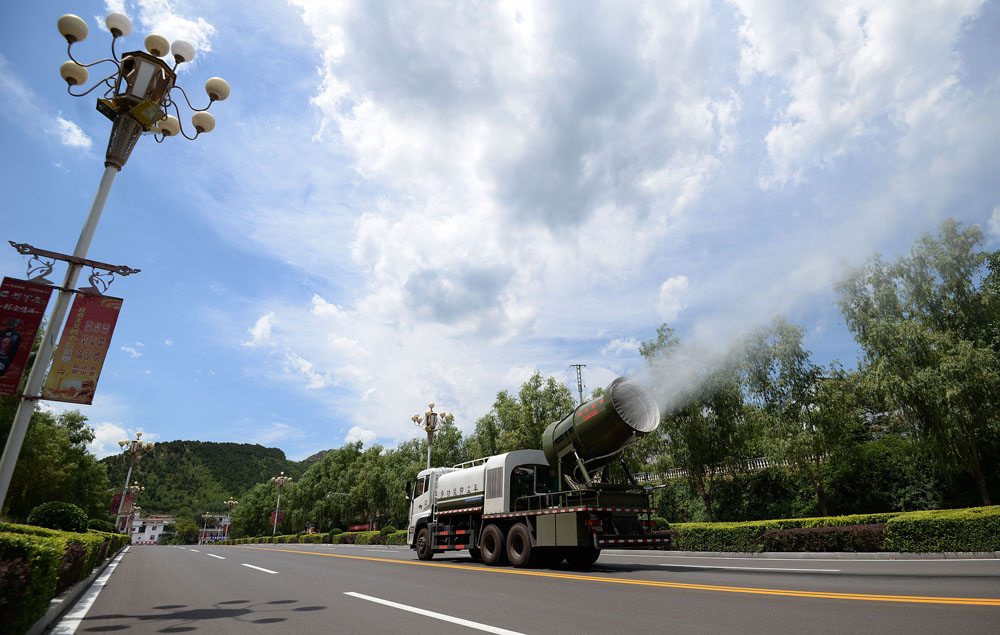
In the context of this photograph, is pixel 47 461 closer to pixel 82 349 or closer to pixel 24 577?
pixel 82 349

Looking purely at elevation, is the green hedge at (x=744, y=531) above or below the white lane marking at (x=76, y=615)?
above

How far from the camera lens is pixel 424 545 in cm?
1755

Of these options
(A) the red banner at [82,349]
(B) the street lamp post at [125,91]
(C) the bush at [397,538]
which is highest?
(B) the street lamp post at [125,91]

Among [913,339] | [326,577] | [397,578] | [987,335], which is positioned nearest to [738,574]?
[397,578]

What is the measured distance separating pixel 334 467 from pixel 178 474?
110m

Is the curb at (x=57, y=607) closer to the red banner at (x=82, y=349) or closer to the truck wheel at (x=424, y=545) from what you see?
the red banner at (x=82, y=349)

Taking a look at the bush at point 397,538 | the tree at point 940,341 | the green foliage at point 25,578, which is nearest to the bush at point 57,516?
the green foliage at point 25,578

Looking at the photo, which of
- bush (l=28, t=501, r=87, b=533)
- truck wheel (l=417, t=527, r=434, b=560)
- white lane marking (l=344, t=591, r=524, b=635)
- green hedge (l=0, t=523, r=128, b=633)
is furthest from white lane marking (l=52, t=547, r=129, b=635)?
truck wheel (l=417, t=527, r=434, b=560)

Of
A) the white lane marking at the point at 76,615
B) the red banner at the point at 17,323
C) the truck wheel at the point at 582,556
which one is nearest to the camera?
the white lane marking at the point at 76,615

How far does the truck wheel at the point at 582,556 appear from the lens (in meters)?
13.3

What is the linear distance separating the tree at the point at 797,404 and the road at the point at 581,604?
1411 cm

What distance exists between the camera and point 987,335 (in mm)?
22656

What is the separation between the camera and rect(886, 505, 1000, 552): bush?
13.6 m

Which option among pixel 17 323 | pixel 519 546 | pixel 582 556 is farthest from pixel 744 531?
pixel 17 323
